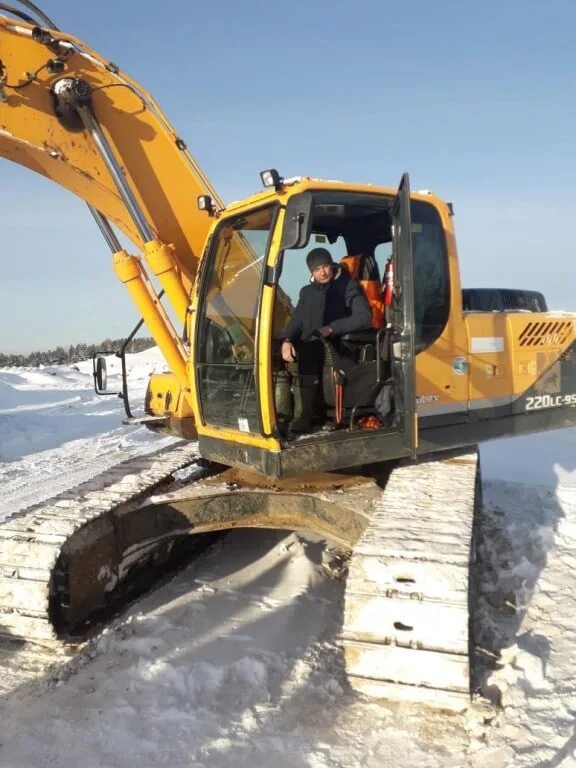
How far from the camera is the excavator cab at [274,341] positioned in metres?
4.11

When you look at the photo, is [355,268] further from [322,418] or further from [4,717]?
[4,717]

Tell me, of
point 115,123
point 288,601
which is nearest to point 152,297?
point 115,123

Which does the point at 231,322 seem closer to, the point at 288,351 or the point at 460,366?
the point at 288,351

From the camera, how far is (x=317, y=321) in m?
4.73

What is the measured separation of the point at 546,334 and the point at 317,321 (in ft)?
6.66

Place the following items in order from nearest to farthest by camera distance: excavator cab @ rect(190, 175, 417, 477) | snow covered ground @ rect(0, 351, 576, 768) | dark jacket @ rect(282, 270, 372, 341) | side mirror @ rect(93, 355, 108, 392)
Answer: snow covered ground @ rect(0, 351, 576, 768), excavator cab @ rect(190, 175, 417, 477), dark jacket @ rect(282, 270, 372, 341), side mirror @ rect(93, 355, 108, 392)

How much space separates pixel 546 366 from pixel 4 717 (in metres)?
4.48

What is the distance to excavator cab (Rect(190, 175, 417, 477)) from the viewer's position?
4105 mm

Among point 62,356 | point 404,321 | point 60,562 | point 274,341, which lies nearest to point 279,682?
point 60,562

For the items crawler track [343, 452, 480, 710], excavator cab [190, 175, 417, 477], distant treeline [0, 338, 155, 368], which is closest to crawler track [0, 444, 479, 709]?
crawler track [343, 452, 480, 710]

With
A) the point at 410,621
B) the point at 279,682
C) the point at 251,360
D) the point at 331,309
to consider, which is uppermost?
the point at 331,309

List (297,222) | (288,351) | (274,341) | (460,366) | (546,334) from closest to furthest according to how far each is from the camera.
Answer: (297,222), (288,351), (274,341), (460,366), (546,334)

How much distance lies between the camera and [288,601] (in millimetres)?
4703

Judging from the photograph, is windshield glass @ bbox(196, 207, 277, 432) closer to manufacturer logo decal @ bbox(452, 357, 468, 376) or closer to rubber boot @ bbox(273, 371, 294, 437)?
rubber boot @ bbox(273, 371, 294, 437)
